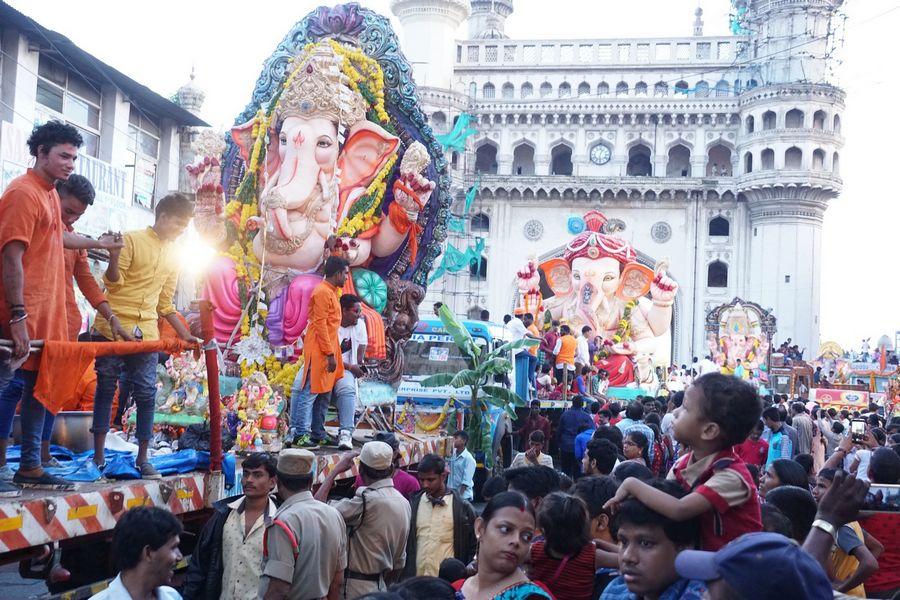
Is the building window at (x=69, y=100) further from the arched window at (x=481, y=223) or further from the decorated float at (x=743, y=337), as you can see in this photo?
the arched window at (x=481, y=223)

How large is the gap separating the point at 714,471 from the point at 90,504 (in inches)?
132

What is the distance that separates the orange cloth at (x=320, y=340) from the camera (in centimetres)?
890

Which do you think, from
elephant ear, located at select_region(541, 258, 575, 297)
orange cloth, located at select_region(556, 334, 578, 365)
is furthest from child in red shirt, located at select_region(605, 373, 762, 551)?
elephant ear, located at select_region(541, 258, 575, 297)

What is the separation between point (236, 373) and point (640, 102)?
4733 centimetres

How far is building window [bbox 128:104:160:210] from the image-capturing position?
2686 cm

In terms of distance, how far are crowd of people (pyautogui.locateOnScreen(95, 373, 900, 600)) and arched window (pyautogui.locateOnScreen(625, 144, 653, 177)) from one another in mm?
51483

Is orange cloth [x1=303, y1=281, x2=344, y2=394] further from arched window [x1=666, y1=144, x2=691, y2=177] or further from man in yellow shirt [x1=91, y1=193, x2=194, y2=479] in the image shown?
arched window [x1=666, y1=144, x2=691, y2=177]

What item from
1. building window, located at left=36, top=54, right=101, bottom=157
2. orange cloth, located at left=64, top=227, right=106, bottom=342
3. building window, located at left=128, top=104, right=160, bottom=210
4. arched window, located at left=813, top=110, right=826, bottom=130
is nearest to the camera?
orange cloth, located at left=64, top=227, right=106, bottom=342

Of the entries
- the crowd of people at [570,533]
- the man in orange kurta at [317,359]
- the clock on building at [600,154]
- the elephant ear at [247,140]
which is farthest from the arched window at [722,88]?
the crowd of people at [570,533]

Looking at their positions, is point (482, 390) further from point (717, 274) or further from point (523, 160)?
point (523, 160)

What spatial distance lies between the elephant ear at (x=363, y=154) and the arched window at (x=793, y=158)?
4297 cm

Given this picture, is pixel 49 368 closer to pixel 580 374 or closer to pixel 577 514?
pixel 577 514

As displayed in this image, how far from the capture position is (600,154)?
56.2 m

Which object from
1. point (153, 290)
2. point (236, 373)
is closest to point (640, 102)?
point (236, 373)
